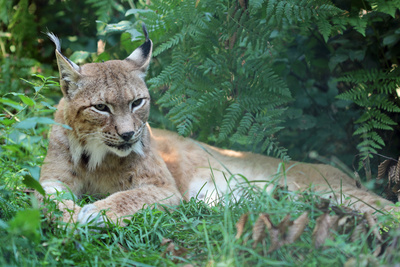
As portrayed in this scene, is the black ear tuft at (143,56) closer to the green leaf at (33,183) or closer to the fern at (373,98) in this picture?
the green leaf at (33,183)

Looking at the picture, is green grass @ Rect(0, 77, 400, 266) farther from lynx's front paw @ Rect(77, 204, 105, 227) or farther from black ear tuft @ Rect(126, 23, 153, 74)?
black ear tuft @ Rect(126, 23, 153, 74)

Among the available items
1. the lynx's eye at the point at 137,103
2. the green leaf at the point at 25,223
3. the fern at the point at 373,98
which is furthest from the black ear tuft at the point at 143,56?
the green leaf at the point at 25,223

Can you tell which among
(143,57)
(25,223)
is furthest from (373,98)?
(25,223)

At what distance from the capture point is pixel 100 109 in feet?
11.8

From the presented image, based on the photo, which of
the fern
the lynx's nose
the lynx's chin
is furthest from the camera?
the fern

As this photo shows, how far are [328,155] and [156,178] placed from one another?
259 cm

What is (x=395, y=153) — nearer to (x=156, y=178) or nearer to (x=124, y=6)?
(x=156, y=178)

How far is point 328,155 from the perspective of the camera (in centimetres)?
556

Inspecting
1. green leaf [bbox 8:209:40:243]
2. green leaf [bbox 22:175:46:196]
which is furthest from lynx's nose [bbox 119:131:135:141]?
green leaf [bbox 8:209:40:243]

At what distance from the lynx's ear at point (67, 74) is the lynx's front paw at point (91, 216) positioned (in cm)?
102

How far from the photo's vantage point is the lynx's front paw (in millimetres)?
3021

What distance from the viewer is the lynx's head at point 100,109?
11.7ft

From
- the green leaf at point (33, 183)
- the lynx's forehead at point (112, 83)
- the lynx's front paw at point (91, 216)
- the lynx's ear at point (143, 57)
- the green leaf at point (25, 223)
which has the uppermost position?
the lynx's ear at point (143, 57)

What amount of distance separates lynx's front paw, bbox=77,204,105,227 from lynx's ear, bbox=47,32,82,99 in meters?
1.02
